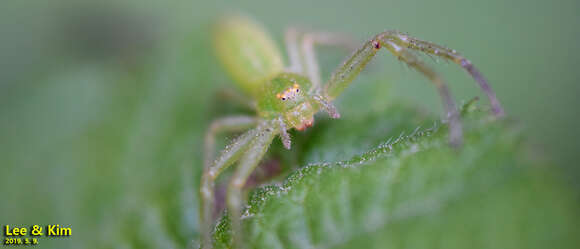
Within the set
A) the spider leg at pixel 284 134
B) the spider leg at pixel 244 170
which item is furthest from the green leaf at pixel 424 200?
the spider leg at pixel 284 134

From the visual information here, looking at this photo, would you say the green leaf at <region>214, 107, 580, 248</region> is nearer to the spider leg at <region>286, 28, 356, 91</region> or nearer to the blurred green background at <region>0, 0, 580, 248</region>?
the blurred green background at <region>0, 0, 580, 248</region>

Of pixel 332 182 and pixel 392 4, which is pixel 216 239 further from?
pixel 392 4

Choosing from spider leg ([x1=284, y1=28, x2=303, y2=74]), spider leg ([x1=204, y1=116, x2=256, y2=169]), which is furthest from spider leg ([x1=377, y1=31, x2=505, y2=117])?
spider leg ([x1=284, y1=28, x2=303, y2=74])

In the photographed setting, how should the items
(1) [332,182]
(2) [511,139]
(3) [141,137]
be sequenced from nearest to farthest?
(1) [332,182] → (2) [511,139] → (3) [141,137]

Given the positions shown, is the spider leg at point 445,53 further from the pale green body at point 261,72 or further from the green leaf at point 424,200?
the pale green body at point 261,72

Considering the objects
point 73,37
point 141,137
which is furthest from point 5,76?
point 141,137
